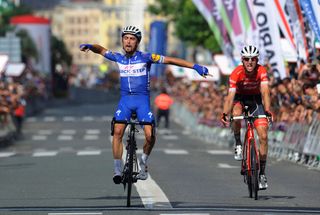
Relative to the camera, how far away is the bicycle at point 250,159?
1850 cm

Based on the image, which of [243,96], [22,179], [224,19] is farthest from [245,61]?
[224,19]

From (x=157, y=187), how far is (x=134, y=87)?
Result: 2582mm

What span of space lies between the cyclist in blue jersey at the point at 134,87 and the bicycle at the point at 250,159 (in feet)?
4.75

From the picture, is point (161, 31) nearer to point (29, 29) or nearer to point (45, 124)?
point (45, 124)

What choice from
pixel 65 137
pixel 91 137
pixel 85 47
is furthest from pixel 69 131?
pixel 85 47

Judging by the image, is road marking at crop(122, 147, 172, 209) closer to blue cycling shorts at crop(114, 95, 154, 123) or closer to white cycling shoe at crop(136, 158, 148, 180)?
white cycling shoe at crop(136, 158, 148, 180)

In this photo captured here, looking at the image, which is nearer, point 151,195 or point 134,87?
point 134,87

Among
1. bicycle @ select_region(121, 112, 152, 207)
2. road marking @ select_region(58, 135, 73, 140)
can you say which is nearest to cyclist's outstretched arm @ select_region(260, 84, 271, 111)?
bicycle @ select_region(121, 112, 152, 207)

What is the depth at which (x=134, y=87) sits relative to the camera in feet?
58.7

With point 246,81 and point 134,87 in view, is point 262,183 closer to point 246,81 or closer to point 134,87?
point 246,81

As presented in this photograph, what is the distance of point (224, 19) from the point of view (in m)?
40.1

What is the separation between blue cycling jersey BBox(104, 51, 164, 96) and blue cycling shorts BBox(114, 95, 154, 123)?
0.29ft

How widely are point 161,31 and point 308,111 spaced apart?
4711 cm

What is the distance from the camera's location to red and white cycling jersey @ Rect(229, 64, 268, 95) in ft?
63.0
